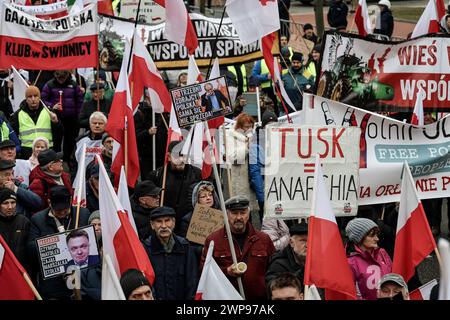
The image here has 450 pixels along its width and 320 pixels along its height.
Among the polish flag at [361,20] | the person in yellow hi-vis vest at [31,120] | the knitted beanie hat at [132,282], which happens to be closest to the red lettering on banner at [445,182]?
the knitted beanie hat at [132,282]

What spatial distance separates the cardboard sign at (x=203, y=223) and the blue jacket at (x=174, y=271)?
34.8 inches

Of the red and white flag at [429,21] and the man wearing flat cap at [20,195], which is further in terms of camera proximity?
the red and white flag at [429,21]

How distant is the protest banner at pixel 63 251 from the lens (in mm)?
9141

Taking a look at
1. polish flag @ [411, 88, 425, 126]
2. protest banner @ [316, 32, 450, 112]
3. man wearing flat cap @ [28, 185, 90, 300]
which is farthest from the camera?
protest banner @ [316, 32, 450, 112]

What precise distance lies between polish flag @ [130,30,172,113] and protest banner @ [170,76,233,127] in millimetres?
2592

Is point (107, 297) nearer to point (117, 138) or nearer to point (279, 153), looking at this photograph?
point (279, 153)

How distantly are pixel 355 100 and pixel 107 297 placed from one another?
472 cm

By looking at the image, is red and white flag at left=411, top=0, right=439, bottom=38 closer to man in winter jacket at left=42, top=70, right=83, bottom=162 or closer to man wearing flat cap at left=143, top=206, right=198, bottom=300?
man in winter jacket at left=42, top=70, right=83, bottom=162

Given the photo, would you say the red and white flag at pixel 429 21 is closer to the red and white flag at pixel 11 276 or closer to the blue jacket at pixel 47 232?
the blue jacket at pixel 47 232

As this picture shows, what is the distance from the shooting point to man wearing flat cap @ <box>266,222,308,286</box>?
9.26 m

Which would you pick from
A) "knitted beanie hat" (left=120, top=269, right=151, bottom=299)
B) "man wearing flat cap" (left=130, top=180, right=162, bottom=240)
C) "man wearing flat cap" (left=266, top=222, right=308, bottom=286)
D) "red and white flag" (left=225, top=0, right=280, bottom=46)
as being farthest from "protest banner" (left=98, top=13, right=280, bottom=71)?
"knitted beanie hat" (left=120, top=269, right=151, bottom=299)

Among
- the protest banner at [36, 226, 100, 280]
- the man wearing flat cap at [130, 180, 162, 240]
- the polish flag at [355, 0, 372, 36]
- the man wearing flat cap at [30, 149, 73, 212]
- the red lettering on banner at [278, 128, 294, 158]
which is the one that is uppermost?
the polish flag at [355, 0, 372, 36]

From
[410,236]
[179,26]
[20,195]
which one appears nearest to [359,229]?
[410,236]

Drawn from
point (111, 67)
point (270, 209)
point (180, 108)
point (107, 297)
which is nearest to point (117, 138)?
point (180, 108)
